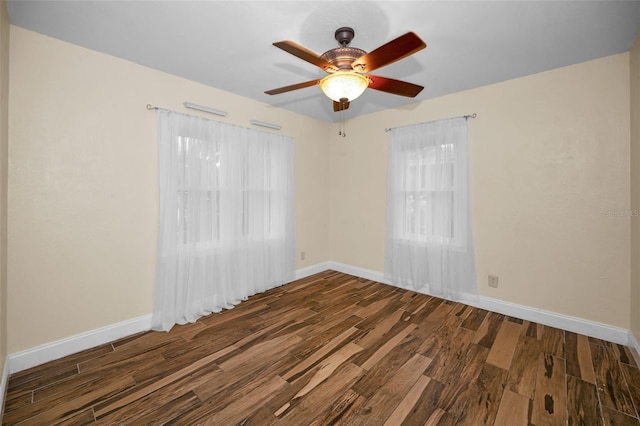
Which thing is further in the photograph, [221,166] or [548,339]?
[221,166]

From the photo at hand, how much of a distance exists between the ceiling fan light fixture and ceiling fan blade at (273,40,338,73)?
0.06 meters

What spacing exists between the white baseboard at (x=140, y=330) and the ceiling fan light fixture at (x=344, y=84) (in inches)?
110

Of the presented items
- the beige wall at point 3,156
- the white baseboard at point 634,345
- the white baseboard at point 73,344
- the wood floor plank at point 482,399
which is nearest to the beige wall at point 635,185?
the white baseboard at point 634,345

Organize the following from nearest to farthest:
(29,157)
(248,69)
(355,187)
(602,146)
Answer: (29,157)
(602,146)
(248,69)
(355,187)

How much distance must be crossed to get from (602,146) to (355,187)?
2.83 m

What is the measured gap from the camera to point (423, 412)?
163 cm

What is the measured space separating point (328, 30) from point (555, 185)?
2.72 m

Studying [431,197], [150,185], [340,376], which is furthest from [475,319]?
[150,185]

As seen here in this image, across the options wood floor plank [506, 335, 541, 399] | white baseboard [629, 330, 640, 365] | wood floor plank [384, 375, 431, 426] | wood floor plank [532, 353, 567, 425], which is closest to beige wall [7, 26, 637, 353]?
white baseboard [629, 330, 640, 365]

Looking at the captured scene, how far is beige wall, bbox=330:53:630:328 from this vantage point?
7.91 ft

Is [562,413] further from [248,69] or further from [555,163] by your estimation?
[248,69]

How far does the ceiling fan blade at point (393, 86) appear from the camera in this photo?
6.07ft

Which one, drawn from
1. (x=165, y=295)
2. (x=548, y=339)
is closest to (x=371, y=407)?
(x=548, y=339)

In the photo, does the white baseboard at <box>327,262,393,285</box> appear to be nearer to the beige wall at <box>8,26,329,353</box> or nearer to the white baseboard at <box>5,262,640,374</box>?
the white baseboard at <box>5,262,640,374</box>
